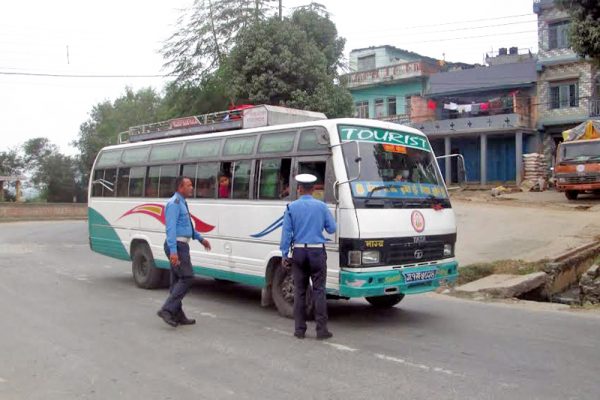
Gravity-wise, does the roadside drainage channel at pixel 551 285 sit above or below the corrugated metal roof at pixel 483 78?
below

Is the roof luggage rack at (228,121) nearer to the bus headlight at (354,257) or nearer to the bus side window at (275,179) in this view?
the bus side window at (275,179)

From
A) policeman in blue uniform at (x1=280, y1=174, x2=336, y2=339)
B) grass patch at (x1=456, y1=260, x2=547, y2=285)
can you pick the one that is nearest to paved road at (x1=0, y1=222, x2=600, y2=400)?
policeman in blue uniform at (x1=280, y1=174, x2=336, y2=339)

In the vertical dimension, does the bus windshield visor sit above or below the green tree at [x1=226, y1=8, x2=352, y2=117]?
below

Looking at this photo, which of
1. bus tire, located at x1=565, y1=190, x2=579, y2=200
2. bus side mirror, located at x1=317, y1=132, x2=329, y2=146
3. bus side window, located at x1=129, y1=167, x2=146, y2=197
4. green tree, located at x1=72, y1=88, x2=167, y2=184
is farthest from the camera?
green tree, located at x1=72, y1=88, x2=167, y2=184

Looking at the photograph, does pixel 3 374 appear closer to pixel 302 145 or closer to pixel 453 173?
pixel 302 145

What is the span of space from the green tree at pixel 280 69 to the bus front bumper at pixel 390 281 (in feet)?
43.2

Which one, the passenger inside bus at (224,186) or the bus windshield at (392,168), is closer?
the bus windshield at (392,168)

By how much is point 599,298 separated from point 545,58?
967 inches

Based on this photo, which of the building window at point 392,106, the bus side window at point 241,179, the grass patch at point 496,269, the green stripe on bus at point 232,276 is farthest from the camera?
the building window at point 392,106

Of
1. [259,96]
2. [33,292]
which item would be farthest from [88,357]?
[259,96]

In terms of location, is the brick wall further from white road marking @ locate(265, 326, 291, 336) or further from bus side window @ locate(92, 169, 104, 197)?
white road marking @ locate(265, 326, 291, 336)

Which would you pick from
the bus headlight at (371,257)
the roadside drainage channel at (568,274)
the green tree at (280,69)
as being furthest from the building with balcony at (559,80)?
the bus headlight at (371,257)

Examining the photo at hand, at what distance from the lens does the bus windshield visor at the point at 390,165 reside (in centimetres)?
711

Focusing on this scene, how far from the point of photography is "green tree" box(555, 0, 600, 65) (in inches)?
441
